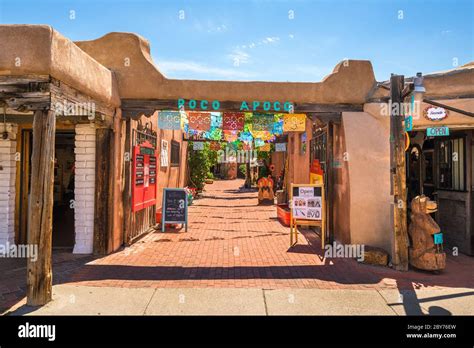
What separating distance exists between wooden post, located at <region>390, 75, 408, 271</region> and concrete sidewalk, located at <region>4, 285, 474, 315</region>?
115cm

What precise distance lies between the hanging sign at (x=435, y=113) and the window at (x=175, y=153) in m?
9.35

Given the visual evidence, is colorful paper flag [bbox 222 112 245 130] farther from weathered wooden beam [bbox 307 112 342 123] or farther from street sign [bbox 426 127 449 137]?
street sign [bbox 426 127 449 137]

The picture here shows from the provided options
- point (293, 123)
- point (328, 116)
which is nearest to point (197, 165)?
point (293, 123)

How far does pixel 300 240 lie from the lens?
8.88 meters

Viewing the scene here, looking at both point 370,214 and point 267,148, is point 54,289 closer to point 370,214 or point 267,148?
point 370,214

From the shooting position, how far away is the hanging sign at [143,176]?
8047 millimetres

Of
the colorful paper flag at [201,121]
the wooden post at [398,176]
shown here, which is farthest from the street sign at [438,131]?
the colorful paper flag at [201,121]

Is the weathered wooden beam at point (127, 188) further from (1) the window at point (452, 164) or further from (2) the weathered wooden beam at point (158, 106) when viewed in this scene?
(1) the window at point (452, 164)

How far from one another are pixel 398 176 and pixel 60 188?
13.0 metres

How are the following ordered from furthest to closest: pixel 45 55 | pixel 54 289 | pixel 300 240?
pixel 300 240 → pixel 54 289 → pixel 45 55

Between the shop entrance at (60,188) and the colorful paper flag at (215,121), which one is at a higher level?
the colorful paper flag at (215,121)
